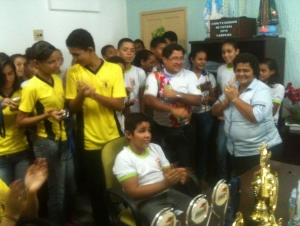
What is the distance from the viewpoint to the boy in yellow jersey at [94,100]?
2.03 meters

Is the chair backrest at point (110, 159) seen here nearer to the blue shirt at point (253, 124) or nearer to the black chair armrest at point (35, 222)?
the black chair armrest at point (35, 222)

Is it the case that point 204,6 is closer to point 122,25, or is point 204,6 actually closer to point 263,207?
point 122,25

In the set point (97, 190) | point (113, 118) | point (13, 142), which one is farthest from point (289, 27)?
point (13, 142)

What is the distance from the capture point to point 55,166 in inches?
83.4

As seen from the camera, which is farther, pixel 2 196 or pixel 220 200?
pixel 2 196

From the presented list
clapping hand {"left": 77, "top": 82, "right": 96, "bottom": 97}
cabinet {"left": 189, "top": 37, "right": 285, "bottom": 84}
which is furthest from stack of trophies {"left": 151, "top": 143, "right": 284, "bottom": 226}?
cabinet {"left": 189, "top": 37, "right": 285, "bottom": 84}

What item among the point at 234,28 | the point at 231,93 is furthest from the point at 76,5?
the point at 231,93

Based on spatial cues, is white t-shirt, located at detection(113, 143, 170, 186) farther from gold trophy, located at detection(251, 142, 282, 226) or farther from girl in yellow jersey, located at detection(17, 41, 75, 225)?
gold trophy, located at detection(251, 142, 282, 226)

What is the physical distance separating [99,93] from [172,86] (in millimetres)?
625

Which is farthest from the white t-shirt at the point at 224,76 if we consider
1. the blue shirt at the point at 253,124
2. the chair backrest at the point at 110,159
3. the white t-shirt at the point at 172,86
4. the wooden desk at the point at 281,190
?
the chair backrest at the point at 110,159

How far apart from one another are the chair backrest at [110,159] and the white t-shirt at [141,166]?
7cm

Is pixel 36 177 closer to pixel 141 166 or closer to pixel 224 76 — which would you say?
pixel 141 166

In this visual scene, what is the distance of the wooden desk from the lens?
4.52 ft

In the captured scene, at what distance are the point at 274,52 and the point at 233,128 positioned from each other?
1530 millimetres
